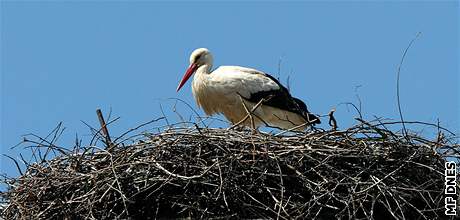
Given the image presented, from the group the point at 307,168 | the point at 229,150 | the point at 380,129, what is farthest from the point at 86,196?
the point at 380,129

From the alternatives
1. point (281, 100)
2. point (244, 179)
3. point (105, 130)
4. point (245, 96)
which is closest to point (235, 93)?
point (245, 96)

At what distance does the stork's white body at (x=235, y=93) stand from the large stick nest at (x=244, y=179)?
6.50 ft

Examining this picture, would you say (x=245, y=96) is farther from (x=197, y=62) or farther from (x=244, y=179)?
(x=244, y=179)

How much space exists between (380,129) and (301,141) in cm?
41

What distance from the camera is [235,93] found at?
26.2 feet

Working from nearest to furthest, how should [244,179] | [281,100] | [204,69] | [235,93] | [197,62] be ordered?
[244,179]
[235,93]
[281,100]
[204,69]
[197,62]

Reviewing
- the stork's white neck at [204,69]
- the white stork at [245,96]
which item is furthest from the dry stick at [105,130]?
the stork's white neck at [204,69]

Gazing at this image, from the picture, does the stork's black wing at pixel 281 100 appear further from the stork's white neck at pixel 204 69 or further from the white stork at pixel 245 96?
the stork's white neck at pixel 204 69

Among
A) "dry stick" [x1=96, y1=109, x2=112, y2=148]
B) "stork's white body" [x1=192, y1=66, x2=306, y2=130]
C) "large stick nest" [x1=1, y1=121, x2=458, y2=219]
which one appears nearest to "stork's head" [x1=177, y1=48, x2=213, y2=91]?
"stork's white body" [x1=192, y1=66, x2=306, y2=130]

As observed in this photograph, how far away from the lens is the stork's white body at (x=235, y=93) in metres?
8.01

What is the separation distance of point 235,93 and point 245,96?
0.26 ft

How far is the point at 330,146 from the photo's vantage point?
5910 millimetres

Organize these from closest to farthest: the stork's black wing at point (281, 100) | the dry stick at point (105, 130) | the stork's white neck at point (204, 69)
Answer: the dry stick at point (105, 130), the stork's black wing at point (281, 100), the stork's white neck at point (204, 69)

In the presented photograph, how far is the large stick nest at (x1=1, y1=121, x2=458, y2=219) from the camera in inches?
223
